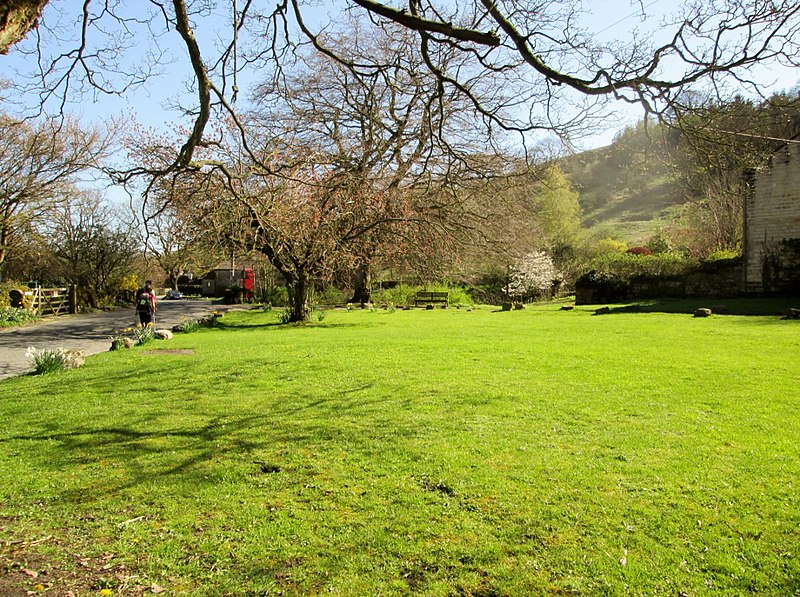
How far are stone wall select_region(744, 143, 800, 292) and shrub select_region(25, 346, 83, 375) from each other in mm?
21666

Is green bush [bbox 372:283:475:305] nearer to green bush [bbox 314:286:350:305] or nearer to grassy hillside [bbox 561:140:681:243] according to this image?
green bush [bbox 314:286:350:305]

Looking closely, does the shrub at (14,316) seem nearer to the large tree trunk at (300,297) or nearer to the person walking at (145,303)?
the person walking at (145,303)

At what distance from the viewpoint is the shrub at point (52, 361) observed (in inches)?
378

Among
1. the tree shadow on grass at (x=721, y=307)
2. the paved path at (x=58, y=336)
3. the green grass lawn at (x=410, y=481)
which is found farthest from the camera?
the tree shadow on grass at (x=721, y=307)

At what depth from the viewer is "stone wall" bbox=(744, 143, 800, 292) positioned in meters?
20.8

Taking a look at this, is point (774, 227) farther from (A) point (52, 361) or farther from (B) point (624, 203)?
(B) point (624, 203)

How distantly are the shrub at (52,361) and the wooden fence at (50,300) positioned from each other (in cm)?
1525

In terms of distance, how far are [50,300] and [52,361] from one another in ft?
60.0

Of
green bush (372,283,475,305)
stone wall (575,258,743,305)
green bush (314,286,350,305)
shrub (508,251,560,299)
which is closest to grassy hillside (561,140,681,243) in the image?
shrub (508,251,560,299)

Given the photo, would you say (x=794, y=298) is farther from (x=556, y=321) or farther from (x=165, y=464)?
(x=165, y=464)

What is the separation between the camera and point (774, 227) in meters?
21.3

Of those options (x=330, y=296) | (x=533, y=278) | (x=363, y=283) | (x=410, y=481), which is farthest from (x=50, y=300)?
(x=410, y=481)

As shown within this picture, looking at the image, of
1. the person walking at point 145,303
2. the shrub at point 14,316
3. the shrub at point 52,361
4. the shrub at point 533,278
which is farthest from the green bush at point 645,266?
A: the shrub at point 14,316

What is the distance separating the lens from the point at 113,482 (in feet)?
14.5
